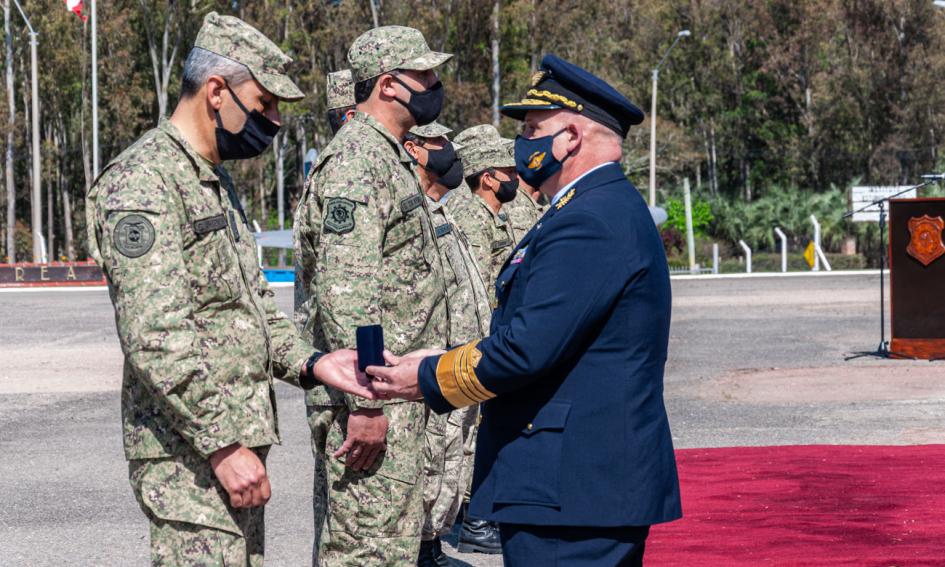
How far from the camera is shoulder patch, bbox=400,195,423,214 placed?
15.4 ft

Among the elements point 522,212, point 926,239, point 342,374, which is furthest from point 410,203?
point 926,239

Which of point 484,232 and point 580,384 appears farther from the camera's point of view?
point 484,232

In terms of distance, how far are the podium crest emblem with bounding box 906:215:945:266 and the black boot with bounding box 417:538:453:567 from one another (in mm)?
9636

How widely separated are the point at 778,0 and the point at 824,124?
229 inches

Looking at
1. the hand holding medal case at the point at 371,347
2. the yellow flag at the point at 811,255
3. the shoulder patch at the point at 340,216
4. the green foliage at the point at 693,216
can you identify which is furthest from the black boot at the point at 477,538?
the green foliage at the point at 693,216

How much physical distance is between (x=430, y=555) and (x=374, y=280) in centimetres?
219

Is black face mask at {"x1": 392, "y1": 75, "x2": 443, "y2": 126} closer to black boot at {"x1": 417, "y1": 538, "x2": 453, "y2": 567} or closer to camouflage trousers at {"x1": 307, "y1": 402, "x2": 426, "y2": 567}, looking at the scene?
camouflage trousers at {"x1": 307, "y1": 402, "x2": 426, "y2": 567}

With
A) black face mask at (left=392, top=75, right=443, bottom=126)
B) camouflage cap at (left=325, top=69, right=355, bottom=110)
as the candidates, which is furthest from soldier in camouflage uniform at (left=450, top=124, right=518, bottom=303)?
black face mask at (left=392, top=75, right=443, bottom=126)

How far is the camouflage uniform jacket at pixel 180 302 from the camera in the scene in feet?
11.4

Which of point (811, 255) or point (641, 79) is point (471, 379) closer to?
point (811, 255)

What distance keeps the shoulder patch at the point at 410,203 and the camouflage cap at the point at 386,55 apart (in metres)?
0.48

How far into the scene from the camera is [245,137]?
3.90 m

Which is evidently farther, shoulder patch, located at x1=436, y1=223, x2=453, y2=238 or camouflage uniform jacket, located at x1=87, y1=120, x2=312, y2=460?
shoulder patch, located at x1=436, y1=223, x2=453, y2=238

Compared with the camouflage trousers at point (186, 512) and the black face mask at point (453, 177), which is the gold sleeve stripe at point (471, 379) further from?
the black face mask at point (453, 177)
